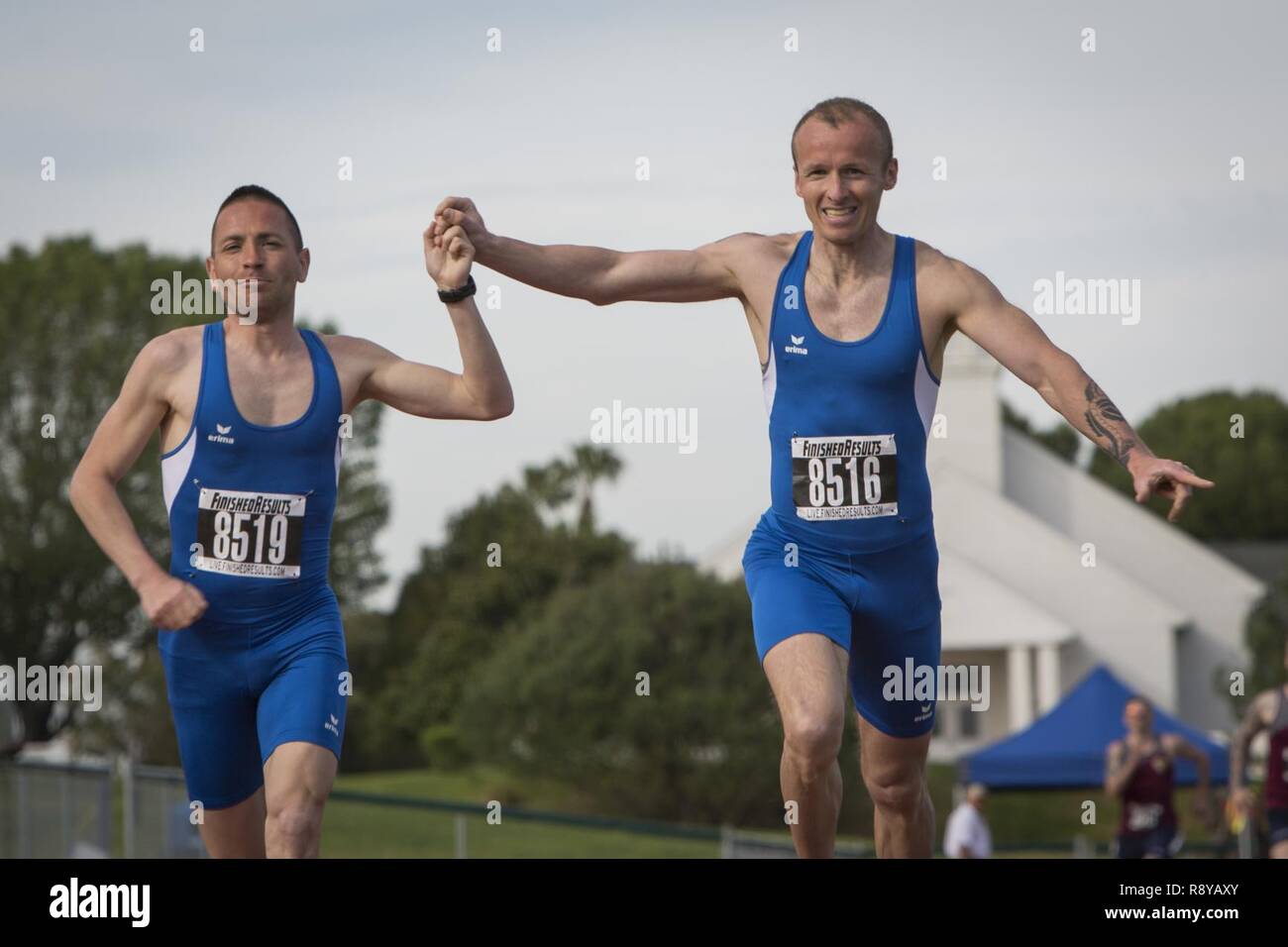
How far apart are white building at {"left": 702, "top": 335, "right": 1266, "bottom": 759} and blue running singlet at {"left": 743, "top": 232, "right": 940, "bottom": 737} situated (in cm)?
3572

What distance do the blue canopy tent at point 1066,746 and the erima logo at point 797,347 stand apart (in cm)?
2450

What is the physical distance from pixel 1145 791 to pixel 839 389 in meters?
9.77

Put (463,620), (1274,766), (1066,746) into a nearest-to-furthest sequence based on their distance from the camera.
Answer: (1274,766), (1066,746), (463,620)

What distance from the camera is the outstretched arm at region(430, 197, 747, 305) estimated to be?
6926 mm

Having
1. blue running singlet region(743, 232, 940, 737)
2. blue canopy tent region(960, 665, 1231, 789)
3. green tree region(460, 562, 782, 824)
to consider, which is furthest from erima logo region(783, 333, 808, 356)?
green tree region(460, 562, 782, 824)

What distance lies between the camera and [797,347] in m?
6.81

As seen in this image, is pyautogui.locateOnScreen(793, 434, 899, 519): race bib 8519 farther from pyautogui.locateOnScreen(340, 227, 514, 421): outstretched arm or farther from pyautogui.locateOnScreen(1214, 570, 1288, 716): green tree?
pyautogui.locateOnScreen(1214, 570, 1288, 716): green tree

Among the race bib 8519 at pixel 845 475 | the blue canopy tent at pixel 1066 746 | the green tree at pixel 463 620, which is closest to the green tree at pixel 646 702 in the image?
the blue canopy tent at pixel 1066 746

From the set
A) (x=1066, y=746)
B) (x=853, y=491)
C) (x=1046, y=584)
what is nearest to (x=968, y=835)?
(x=1066, y=746)

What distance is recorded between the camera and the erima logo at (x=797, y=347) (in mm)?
6805

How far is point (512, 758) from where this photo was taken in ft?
124

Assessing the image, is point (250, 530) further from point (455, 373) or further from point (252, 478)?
point (455, 373)
